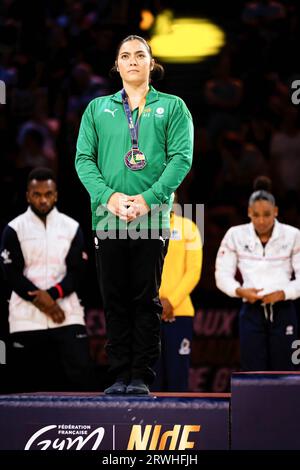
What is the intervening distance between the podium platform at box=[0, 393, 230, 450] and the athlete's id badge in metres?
0.90

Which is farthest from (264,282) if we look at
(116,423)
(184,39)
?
(184,39)

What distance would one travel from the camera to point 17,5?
7109mm

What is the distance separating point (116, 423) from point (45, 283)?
5.46 ft

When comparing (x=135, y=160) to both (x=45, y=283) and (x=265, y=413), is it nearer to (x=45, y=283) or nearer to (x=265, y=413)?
(x=265, y=413)

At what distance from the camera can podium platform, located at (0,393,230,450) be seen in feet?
10.6

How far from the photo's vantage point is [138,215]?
11.2 ft

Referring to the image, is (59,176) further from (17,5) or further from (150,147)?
(150,147)

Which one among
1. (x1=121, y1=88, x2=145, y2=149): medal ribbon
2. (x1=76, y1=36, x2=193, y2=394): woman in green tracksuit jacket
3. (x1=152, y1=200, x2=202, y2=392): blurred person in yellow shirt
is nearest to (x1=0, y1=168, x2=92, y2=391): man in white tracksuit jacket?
(x1=152, y1=200, x2=202, y2=392): blurred person in yellow shirt

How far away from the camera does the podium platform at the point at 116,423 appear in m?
3.24

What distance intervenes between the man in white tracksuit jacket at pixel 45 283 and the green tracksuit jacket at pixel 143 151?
1.32m

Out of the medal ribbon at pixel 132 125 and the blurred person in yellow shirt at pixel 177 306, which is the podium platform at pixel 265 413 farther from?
the blurred person in yellow shirt at pixel 177 306

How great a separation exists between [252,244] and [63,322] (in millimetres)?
1121
